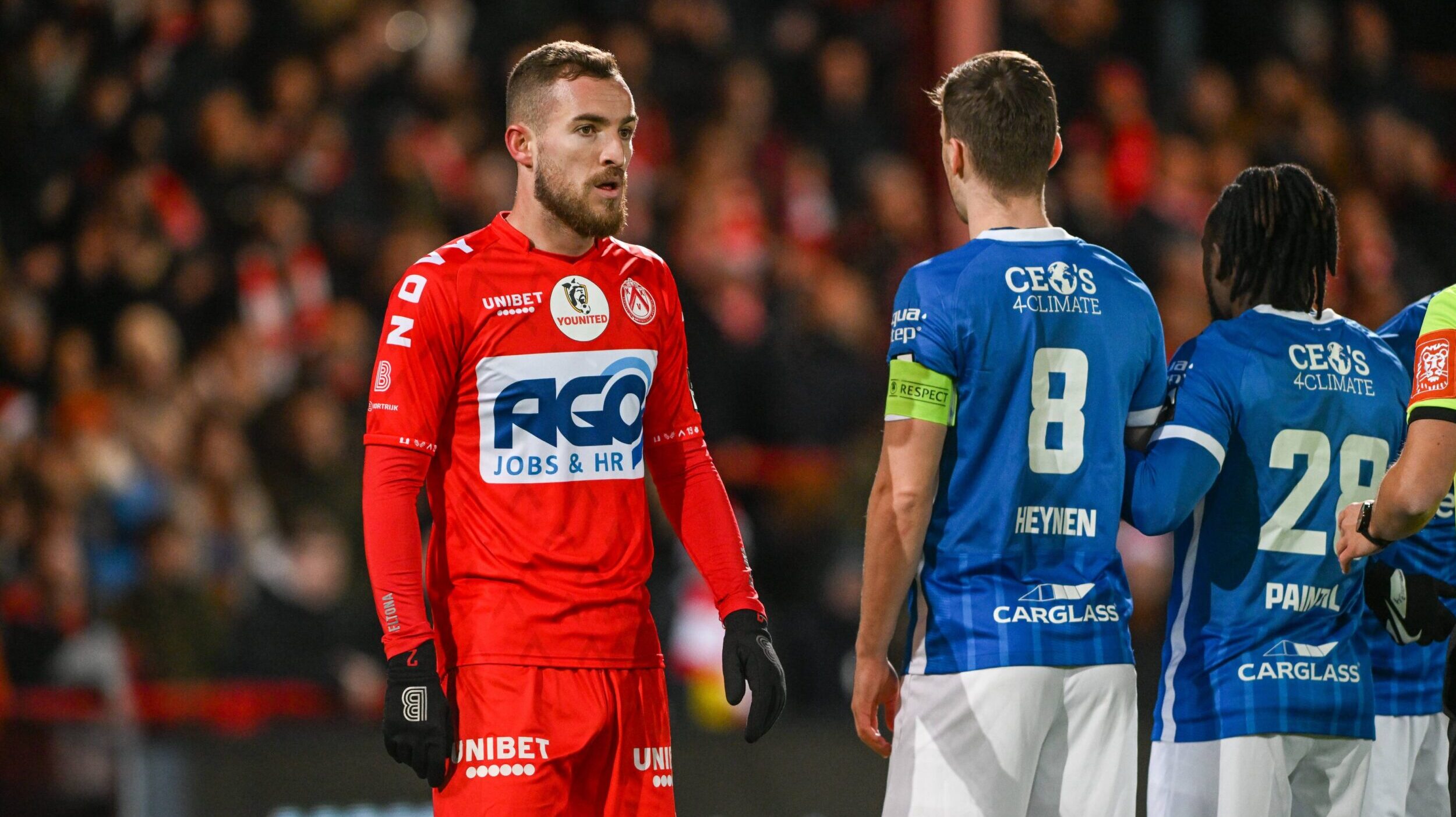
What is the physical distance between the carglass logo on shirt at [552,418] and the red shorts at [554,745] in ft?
1.44

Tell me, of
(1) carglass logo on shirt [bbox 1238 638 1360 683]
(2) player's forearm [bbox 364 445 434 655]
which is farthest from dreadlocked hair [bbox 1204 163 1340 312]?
(2) player's forearm [bbox 364 445 434 655]

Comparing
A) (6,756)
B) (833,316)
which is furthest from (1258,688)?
(833,316)

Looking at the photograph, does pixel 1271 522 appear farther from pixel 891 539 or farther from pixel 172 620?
pixel 172 620

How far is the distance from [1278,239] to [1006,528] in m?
0.99

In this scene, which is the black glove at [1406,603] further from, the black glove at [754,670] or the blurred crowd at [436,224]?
the blurred crowd at [436,224]

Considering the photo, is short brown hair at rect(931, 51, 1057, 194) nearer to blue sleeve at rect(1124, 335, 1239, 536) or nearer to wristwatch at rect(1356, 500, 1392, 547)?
blue sleeve at rect(1124, 335, 1239, 536)

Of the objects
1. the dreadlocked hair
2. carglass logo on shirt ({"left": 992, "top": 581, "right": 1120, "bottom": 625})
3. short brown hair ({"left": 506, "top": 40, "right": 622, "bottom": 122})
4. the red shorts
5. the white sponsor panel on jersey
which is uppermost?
short brown hair ({"left": 506, "top": 40, "right": 622, "bottom": 122})

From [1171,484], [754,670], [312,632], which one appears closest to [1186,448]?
[1171,484]

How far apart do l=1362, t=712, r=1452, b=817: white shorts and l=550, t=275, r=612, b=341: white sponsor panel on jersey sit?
2081 millimetres

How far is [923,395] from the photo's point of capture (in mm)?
3740

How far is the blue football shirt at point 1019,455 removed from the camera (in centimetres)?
373

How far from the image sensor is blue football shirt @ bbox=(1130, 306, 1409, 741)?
12.8ft

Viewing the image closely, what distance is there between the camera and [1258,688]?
153 inches

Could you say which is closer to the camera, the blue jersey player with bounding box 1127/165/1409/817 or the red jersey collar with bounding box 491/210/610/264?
the blue jersey player with bounding box 1127/165/1409/817
